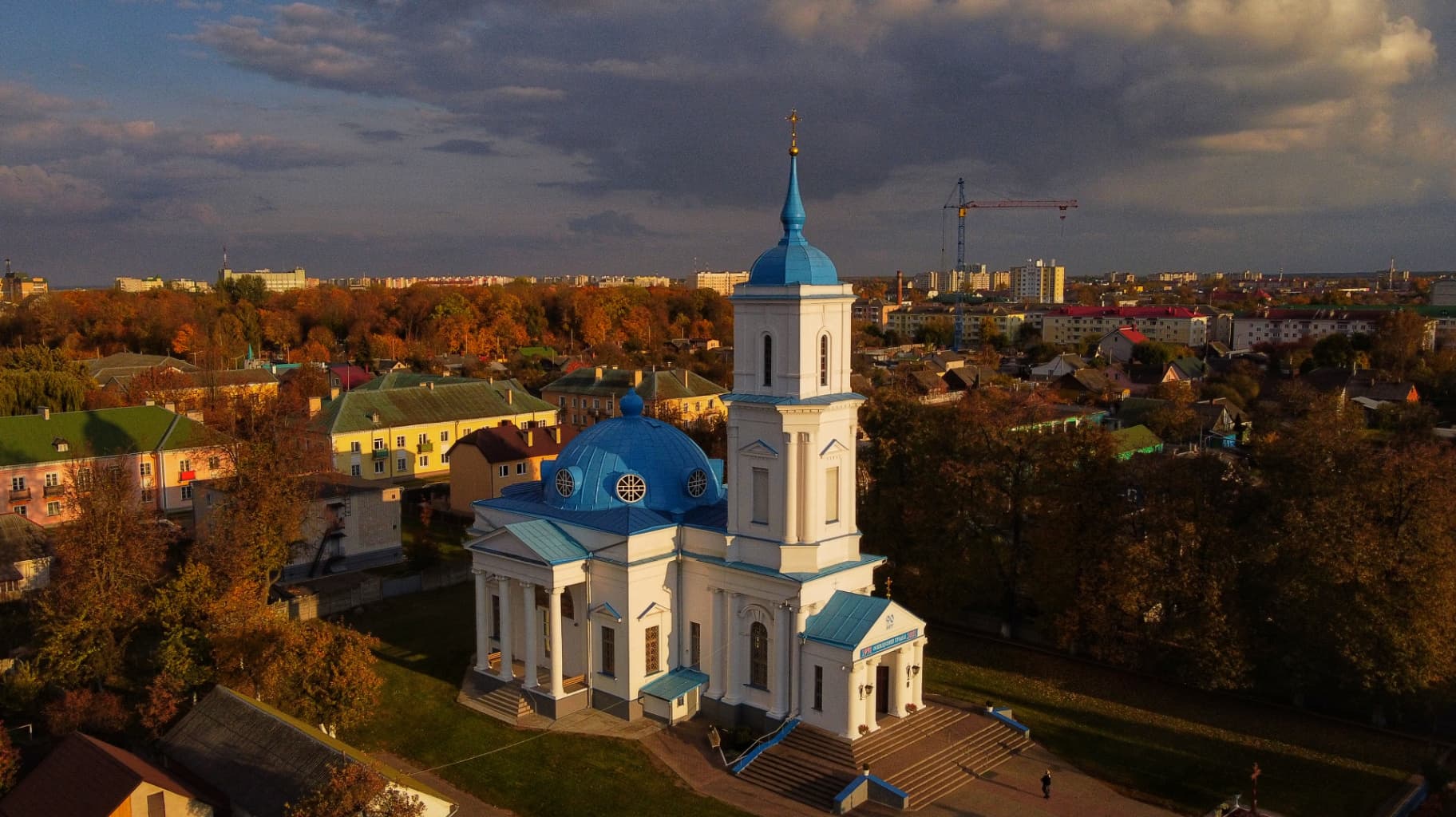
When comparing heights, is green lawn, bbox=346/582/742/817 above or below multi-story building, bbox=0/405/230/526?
below

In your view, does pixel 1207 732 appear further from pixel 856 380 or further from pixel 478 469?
pixel 856 380

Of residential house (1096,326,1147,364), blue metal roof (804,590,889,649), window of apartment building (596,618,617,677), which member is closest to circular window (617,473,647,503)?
window of apartment building (596,618,617,677)

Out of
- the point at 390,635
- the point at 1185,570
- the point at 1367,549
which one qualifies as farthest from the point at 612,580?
the point at 1367,549

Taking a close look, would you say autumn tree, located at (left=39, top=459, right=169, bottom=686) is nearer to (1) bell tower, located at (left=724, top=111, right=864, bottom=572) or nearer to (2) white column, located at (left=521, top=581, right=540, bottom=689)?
(2) white column, located at (left=521, top=581, right=540, bottom=689)

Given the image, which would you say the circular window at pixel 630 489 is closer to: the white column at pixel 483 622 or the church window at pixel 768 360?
the white column at pixel 483 622

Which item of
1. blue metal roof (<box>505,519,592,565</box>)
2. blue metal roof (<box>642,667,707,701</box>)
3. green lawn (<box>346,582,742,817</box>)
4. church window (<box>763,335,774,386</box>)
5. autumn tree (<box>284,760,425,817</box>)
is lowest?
green lawn (<box>346,582,742,817</box>)

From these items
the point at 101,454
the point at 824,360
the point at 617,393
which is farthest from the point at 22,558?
the point at 617,393
